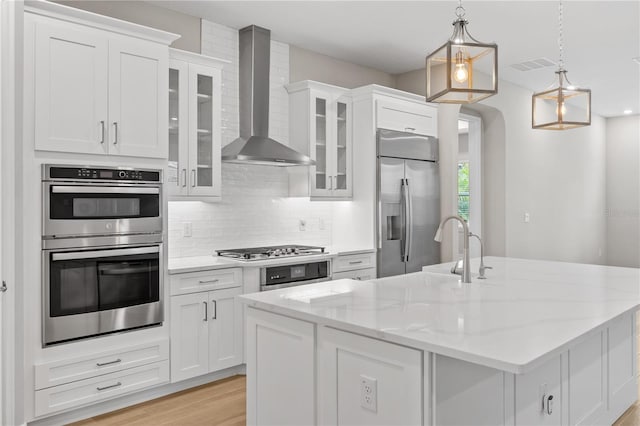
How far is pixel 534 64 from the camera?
5543 mm

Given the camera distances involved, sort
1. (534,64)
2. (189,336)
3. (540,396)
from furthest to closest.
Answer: (534,64), (189,336), (540,396)

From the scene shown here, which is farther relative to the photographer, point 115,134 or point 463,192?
point 463,192

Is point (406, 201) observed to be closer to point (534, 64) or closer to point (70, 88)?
point (534, 64)

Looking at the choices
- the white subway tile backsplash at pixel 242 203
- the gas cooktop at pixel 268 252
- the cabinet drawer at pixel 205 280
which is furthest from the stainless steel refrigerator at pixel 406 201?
the cabinet drawer at pixel 205 280

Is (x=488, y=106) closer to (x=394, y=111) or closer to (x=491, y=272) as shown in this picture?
(x=394, y=111)

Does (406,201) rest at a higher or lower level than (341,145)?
lower

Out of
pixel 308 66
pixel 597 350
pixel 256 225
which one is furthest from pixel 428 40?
pixel 597 350

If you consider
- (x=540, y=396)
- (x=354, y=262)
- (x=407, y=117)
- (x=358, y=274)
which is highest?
(x=407, y=117)

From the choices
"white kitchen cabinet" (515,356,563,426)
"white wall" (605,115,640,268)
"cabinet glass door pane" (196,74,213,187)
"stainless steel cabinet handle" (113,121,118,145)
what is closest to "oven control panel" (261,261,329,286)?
"cabinet glass door pane" (196,74,213,187)

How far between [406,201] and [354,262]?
88cm

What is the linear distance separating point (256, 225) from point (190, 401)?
1.74 m

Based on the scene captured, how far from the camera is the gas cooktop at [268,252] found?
3.97 metres

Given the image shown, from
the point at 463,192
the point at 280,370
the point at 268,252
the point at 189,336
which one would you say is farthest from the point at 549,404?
the point at 463,192

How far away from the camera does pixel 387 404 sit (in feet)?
5.73
